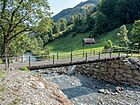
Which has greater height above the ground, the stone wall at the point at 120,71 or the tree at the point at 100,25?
the tree at the point at 100,25

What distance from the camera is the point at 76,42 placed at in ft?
363

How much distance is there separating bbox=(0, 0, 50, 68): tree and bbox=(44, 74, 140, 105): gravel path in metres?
9.37

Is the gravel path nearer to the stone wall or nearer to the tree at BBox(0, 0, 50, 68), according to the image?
the stone wall

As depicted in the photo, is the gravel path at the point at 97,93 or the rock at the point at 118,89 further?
the rock at the point at 118,89

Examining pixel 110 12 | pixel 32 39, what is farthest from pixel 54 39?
pixel 32 39

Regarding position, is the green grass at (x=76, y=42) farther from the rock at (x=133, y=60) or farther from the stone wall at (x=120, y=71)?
the rock at (x=133, y=60)

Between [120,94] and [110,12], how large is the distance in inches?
3400

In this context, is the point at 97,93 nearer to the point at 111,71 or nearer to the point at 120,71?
the point at 120,71

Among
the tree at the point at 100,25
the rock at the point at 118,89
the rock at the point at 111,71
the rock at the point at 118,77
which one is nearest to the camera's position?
the rock at the point at 118,89

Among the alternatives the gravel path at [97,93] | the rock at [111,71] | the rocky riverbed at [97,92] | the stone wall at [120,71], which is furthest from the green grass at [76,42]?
the gravel path at [97,93]

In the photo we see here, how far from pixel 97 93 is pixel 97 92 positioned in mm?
536

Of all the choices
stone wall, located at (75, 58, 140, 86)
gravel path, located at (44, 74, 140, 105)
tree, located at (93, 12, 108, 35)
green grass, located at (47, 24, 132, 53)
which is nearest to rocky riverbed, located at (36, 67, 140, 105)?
gravel path, located at (44, 74, 140, 105)

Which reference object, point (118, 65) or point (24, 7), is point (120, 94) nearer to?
point (118, 65)

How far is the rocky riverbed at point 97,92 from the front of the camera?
30.0m
